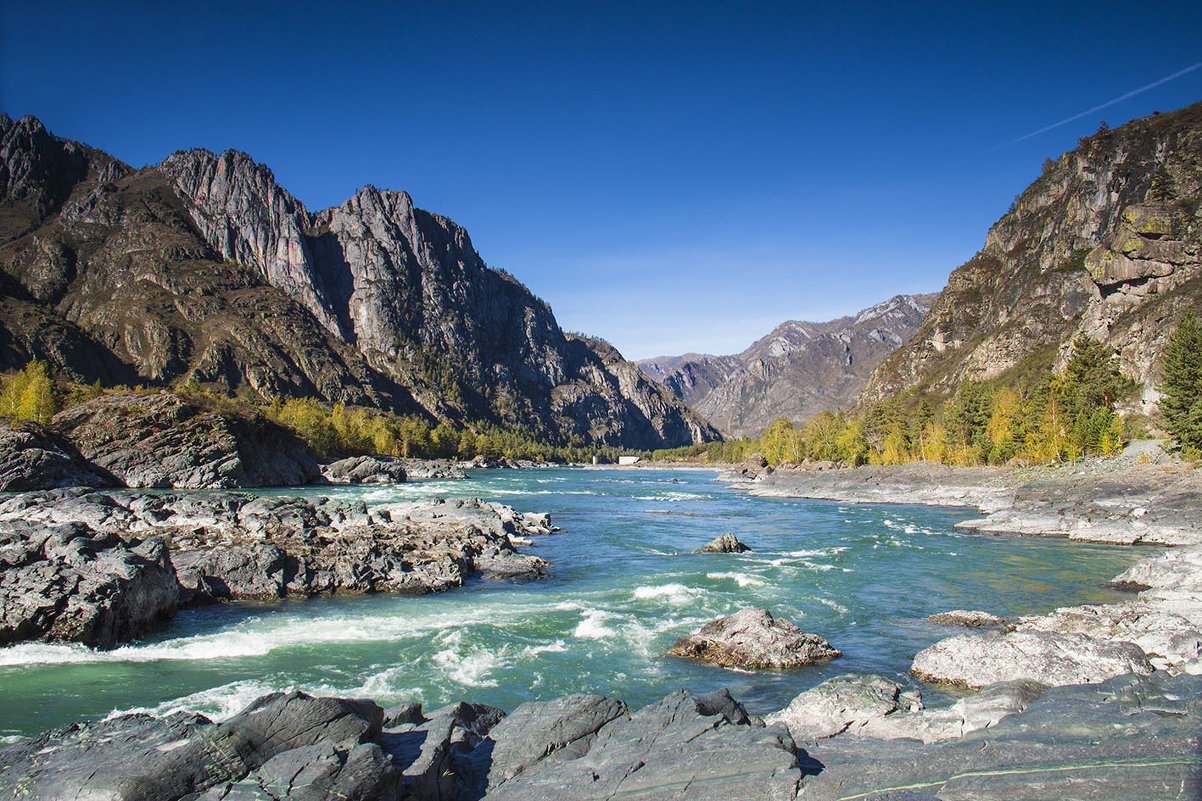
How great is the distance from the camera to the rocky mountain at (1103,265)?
94.4 m

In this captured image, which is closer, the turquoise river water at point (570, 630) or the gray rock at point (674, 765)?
the gray rock at point (674, 765)

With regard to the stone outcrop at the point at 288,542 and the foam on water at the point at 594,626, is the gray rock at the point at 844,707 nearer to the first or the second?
the foam on water at the point at 594,626

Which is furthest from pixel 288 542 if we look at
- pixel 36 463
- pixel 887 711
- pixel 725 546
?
pixel 36 463

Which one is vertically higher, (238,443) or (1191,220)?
(1191,220)

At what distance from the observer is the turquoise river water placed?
16.2 metres

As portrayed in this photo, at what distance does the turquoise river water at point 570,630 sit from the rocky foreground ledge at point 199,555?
1.15 meters

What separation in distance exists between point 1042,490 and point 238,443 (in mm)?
95588

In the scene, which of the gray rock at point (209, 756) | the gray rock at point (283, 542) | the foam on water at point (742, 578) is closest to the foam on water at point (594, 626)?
the gray rock at point (283, 542)

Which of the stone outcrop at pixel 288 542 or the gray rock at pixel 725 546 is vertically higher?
the stone outcrop at pixel 288 542

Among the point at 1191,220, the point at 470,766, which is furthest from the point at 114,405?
the point at 1191,220

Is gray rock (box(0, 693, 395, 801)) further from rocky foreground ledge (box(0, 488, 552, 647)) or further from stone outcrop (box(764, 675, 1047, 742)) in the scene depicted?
rocky foreground ledge (box(0, 488, 552, 647))

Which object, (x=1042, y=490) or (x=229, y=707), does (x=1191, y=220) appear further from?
(x=229, y=707)

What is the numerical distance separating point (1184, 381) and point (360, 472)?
103276 millimetres

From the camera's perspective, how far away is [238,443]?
84.8 meters
